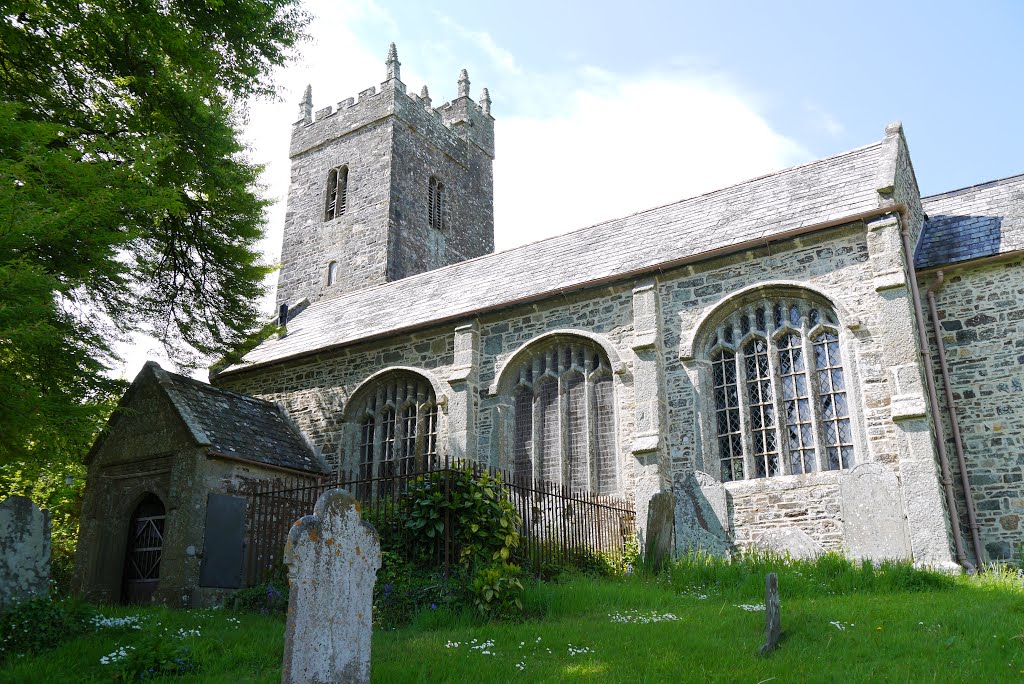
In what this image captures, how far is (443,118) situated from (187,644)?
2789cm

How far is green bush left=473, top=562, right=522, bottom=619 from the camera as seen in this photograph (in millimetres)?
8875

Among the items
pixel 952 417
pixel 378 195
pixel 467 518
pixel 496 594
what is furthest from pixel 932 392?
pixel 378 195

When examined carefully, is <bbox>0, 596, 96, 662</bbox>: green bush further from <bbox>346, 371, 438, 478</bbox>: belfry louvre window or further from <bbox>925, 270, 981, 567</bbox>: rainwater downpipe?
<bbox>925, 270, 981, 567</bbox>: rainwater downpipe

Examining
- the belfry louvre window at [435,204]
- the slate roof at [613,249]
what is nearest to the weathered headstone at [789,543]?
the slate roof at [613,249]

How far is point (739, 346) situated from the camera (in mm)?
13516

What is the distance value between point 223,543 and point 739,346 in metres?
8.78

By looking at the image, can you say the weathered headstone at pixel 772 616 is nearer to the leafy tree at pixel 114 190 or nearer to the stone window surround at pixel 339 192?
the leafy tree at pixel 114 190

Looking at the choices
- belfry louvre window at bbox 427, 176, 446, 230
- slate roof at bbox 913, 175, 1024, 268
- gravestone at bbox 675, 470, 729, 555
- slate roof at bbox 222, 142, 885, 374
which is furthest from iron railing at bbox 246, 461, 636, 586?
belfry louvre window at bbox 427, 176, 446, 230

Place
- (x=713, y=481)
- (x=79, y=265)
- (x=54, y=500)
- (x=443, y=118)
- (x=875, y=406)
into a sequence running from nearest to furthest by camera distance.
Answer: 1. (x=79, y=265)
2. (x=875, y=406)
3. (x=713, y=481)
4. (x=54, y=500)
5. (x=443, y=118)

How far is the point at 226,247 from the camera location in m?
14.2

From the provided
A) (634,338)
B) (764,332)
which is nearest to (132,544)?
(634,338)

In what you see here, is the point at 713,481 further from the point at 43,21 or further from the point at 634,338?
the point at 43,21

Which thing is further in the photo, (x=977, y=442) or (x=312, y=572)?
(x=977, y=442)

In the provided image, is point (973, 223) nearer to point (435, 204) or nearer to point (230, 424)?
point (230, 424)
